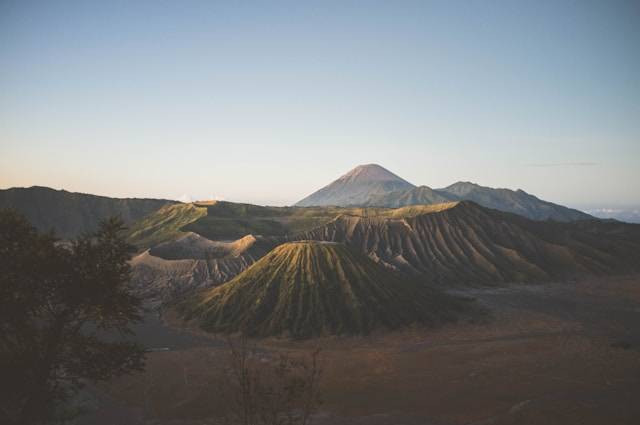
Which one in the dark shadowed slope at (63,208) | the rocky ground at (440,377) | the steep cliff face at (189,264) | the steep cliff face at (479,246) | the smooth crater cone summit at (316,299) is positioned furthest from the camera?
the dark shadowed slope at (63,208)

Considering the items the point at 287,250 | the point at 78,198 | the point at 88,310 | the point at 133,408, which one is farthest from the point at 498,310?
the point at 78,198

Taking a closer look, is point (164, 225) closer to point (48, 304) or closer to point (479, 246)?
point (479, 246)

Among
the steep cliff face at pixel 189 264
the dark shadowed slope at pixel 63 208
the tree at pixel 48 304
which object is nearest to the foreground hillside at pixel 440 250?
the steep cliff face at pixel 189 264

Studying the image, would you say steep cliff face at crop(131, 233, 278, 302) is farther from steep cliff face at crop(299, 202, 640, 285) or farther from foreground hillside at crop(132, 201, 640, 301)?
steep cliff face at crop(299, 202, 640, 285)

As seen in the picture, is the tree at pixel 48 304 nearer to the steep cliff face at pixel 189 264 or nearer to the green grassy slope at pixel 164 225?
the steep cliff face at pixel 189 264

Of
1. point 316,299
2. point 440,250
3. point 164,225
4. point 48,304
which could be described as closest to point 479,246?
point 440,250

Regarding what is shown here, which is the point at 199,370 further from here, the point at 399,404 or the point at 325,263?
the point at 325,263
